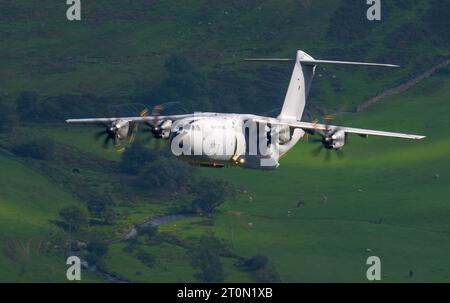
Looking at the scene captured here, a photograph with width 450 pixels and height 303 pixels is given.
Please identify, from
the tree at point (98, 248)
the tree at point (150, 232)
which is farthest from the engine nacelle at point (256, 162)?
the tree at point (150, 232)

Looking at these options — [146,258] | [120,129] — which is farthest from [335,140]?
[146,258]

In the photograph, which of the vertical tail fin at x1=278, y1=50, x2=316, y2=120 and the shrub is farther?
the shrub

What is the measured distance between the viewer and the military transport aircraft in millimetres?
115938

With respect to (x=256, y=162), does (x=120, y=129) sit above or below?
above

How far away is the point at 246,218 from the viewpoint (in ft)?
655

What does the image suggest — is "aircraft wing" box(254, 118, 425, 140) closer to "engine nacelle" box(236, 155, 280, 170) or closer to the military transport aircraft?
the military transport aircraft

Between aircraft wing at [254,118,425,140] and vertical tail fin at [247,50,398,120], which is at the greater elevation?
vertical tail fin at [247,50,398,120]

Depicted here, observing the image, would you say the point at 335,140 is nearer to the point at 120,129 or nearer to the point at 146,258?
the point at 120,129

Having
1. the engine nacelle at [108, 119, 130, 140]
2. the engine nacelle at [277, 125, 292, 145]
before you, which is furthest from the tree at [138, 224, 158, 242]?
the engine nacelle at [108, 119, 130, 140]

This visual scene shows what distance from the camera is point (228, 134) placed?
117625mm

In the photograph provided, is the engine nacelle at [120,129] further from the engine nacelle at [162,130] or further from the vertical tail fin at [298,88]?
the vertical tail fin at [298,88]

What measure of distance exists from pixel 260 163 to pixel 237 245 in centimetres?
7234
